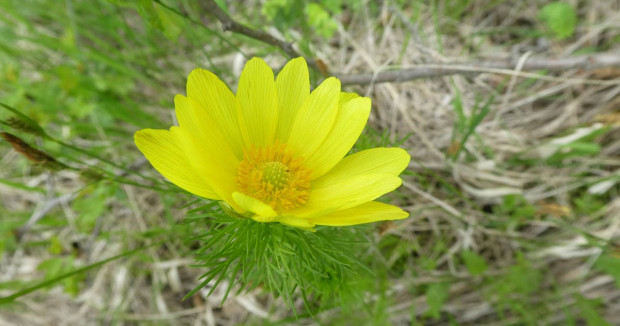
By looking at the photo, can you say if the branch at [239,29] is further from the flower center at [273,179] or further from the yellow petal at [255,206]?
the yellow petal at [255,206]

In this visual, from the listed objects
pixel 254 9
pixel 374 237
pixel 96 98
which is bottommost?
pixel 374 237

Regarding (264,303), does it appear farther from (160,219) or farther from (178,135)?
(178,135)

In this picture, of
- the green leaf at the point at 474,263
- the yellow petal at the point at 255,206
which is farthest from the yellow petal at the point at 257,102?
the green leaf at the point at 474,263

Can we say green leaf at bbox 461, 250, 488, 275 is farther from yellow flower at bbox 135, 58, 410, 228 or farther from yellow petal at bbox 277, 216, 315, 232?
yellow petal at bbox 277, 216, 315, 232

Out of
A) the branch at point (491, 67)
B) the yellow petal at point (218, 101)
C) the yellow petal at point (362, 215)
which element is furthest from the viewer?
the branch at point (491, 67)

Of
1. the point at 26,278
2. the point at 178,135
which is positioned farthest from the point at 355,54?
the point at 26,278

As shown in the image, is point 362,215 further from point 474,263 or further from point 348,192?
point 474,263

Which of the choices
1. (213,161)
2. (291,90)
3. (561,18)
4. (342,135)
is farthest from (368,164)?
(561,18)
